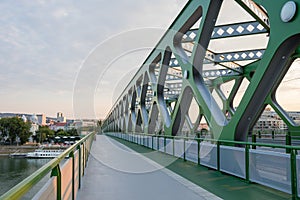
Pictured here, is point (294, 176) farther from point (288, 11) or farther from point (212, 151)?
point (288, 11)

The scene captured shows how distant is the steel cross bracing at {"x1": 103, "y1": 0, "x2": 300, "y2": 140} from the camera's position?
273 inches

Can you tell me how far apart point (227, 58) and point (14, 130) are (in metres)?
17.1

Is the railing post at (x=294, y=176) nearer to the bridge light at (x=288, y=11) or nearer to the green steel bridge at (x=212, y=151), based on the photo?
the green steel bridge at (x=212, y=151)

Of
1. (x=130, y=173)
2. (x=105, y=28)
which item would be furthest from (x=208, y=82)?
(x=130, y=173)

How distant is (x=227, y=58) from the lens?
18.6 m

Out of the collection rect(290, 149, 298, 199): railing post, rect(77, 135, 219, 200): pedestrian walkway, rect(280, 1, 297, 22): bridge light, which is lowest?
rect(77, 135, 219, 200): pedestrian walkway

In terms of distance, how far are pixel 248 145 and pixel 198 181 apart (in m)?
1.40

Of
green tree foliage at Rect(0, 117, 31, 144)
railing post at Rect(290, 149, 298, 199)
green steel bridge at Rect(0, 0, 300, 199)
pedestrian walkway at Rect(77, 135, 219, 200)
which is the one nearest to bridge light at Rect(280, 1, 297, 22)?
green steel bridge at Rect(0, 0, 300, 199)

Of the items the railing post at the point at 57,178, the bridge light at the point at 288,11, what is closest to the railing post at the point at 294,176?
the bridge light at the point at 288,11

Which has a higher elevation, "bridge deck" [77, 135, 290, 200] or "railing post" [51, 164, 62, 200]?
"railing post" [51, 164, 62, 200]

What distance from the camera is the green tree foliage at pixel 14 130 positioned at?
2062 centimetres

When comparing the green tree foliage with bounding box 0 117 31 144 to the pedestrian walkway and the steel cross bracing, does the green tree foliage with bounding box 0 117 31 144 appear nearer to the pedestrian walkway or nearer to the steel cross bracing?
the steel cross bracing

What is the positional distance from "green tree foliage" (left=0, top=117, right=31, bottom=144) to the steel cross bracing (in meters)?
9.68

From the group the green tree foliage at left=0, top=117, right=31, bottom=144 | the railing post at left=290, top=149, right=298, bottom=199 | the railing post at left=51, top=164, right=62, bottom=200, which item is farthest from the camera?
the green tree foliage at left=0, top=117, right=31, bottom=144
